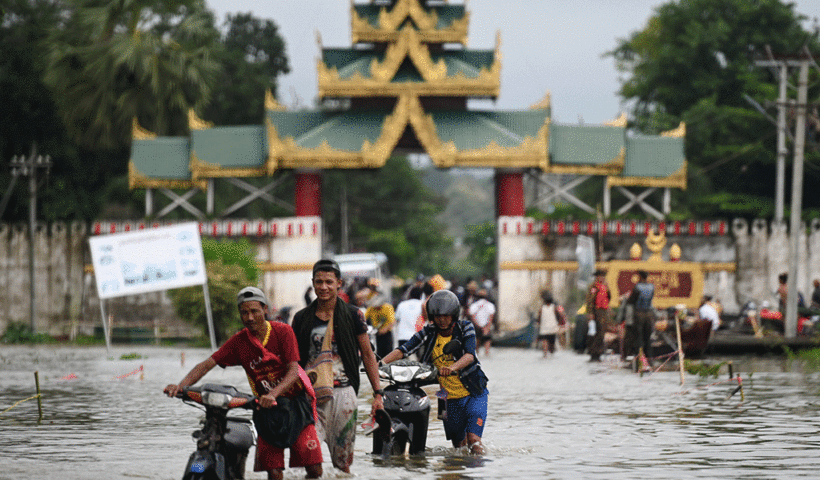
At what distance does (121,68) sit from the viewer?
37.2 m

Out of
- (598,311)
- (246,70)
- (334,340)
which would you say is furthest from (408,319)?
(246,70)

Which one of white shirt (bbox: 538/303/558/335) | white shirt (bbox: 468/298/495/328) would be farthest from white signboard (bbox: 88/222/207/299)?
white shirt (bbox: 538/303/558/335)

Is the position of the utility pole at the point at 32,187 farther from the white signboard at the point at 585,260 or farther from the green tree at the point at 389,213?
the green tree at the point at 389,213

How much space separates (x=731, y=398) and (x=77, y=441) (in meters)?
7.28

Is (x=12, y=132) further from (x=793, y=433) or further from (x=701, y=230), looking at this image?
(x=793, y=433)

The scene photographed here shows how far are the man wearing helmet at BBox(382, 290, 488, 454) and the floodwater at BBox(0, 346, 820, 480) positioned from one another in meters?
0.23

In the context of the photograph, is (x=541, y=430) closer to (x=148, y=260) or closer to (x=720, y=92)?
(x=148, y=260)

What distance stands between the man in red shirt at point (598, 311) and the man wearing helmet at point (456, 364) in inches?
512

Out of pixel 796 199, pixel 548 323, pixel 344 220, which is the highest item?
pixel 796 199

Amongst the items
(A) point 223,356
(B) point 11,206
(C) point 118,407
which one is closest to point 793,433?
(A) point 223,356

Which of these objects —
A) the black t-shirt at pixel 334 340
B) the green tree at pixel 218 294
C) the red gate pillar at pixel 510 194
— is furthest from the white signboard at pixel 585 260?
the black t-shirt at pixel 334 340

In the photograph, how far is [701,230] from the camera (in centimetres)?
3388

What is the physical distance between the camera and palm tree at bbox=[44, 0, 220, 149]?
3616 cm

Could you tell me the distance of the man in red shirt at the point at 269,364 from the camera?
24.0ft
